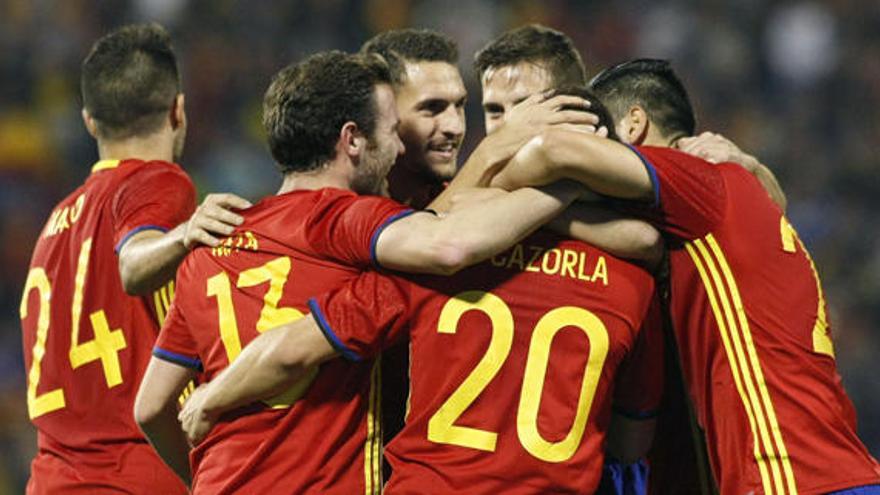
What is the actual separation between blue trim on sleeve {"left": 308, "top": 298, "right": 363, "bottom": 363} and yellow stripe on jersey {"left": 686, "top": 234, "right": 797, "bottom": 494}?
1.05 m

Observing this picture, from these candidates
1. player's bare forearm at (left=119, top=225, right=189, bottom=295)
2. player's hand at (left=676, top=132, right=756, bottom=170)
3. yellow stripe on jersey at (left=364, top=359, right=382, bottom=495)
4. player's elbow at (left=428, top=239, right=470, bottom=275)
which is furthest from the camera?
player's bare forearm at (left=119, top=225, right=189, bottom=295)

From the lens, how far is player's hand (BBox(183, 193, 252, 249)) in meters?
4.79

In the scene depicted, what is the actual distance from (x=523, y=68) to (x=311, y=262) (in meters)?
1.57

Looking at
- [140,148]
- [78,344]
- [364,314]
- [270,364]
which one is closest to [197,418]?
[270,364]

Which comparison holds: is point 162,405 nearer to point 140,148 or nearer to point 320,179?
point 320,179

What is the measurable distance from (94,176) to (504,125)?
189 centimetres

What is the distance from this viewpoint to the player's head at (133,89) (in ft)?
19.8

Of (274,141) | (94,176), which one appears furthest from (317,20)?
(274,141)

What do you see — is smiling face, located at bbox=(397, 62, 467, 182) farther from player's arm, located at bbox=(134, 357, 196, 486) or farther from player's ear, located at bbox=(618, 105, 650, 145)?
player's arm, located at bbox=(134, 357, 196, 486)

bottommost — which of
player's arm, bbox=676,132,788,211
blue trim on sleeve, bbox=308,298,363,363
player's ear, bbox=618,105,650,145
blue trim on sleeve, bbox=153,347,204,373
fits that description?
blue trim on sleeve, bbox=153,347,204,373

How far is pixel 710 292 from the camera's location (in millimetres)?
4641

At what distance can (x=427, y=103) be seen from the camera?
5.87 metres

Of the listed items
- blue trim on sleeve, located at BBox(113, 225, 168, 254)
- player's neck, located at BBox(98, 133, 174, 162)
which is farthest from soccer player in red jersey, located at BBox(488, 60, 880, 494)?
player's neck, located at BBox(98, 133, 174, 162)

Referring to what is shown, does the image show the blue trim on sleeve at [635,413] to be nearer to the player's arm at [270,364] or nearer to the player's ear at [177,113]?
the player's arm at [270,364]
